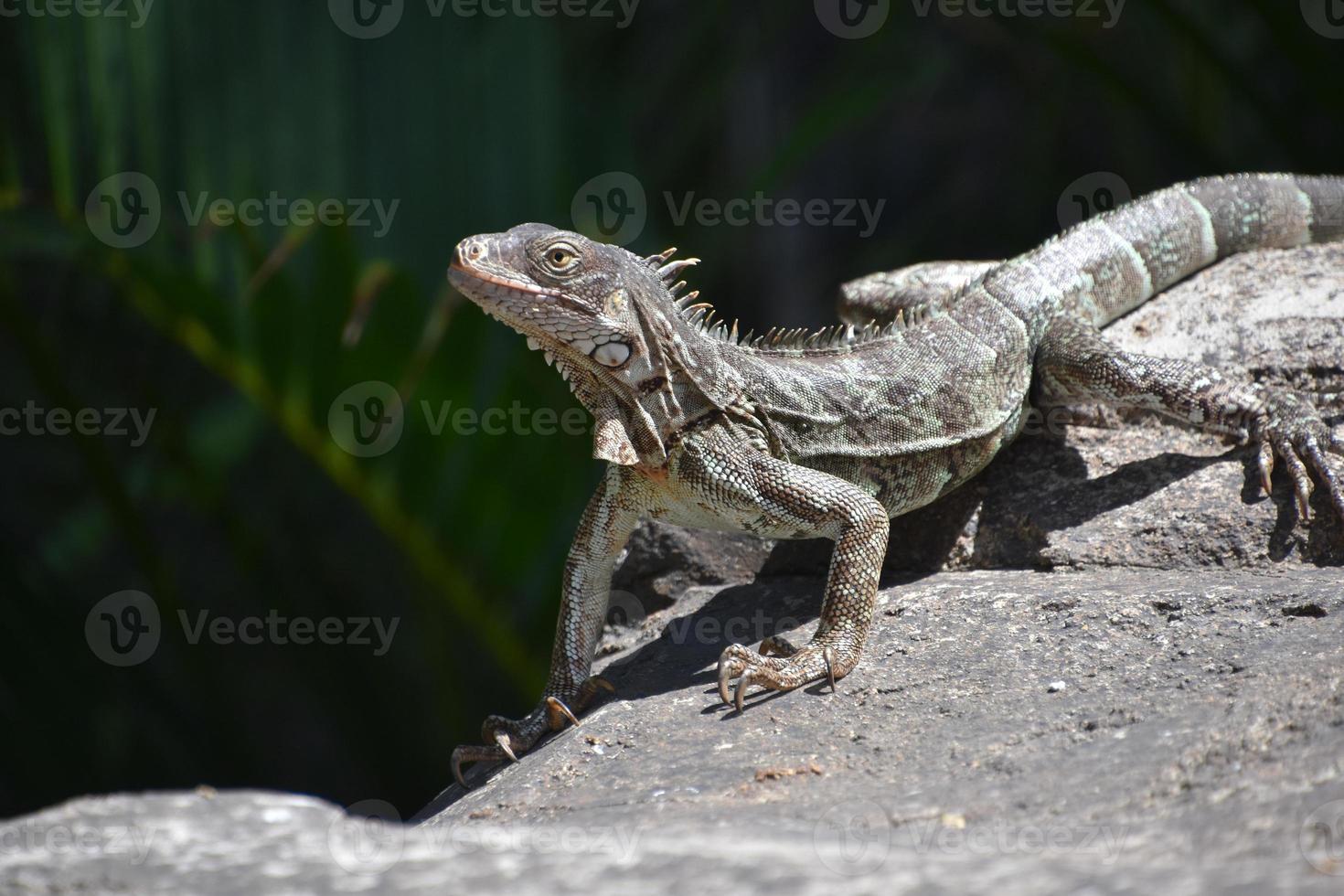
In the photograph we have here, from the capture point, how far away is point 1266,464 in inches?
193

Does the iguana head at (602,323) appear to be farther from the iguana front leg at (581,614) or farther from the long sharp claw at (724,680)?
the long sharp claw at (724,680)

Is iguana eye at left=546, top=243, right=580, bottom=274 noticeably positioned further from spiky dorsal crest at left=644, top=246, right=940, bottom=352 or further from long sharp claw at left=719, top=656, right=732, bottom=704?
long sharp claw at left=719, top=656, right=732, bottom=704

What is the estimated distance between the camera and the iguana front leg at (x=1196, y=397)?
15.9ft

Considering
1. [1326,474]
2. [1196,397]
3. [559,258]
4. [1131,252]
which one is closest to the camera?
[559,258]

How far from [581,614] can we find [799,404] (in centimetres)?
119

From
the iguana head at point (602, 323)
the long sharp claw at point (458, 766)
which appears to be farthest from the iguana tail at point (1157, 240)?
the long sharp claw at point (458, 766)

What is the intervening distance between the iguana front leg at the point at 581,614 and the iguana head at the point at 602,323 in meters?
0.28

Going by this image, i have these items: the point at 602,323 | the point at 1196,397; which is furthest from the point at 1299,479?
the point at 602,323

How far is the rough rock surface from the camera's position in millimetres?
2562

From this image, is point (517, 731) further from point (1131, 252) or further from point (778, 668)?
point (1131, 252)

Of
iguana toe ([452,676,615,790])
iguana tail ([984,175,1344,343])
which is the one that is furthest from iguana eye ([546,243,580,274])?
iguana tail ([984,175,1344,343])

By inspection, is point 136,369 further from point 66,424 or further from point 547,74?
point 547,74

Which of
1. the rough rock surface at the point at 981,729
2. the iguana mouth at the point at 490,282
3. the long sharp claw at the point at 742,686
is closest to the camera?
the rough rock surface at the point at 981,729

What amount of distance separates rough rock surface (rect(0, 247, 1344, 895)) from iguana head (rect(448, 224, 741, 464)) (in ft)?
3.24
